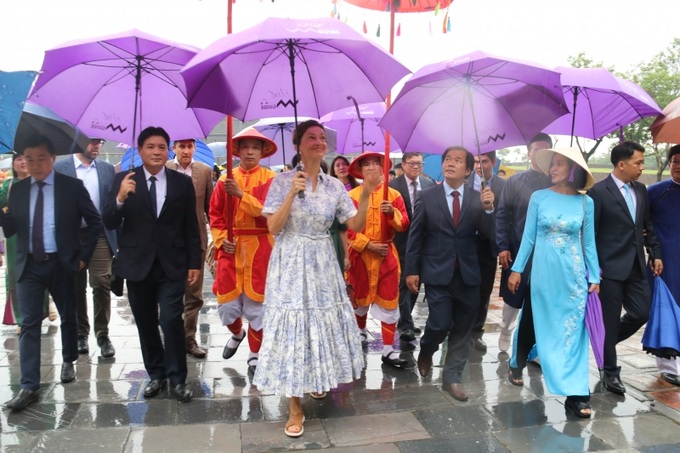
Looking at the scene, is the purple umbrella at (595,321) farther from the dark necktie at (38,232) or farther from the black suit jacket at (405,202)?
the dark necktie at (38,232)

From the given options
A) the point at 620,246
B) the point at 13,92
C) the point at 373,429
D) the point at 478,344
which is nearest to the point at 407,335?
the point at 478,344

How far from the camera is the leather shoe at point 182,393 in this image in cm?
413

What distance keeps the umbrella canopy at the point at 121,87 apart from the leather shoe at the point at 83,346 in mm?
2075

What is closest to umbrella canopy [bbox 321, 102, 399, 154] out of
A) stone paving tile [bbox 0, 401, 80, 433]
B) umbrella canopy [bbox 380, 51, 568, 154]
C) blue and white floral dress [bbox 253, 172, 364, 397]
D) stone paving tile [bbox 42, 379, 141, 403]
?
umbrella canopy [bbox 380, 51, 568, 154]

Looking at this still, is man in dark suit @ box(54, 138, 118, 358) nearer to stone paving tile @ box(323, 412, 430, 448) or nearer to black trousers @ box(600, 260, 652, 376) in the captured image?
stone paving tile @ box(323, 412, 430, 448)

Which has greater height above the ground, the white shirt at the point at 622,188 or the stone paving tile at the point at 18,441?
the white shirt at the point at 622,188

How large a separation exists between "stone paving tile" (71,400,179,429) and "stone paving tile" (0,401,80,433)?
0.07 meters

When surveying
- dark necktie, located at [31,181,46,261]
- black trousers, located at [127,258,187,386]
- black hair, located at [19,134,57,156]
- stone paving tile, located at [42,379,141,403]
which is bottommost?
stone paving tile, located at [42,379,141,403]

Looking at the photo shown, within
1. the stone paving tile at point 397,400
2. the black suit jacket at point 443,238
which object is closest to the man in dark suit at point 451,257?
the black suit jacket at point 443,238

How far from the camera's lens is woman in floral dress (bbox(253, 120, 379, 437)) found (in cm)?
364

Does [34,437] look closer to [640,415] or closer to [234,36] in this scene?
[234,36]

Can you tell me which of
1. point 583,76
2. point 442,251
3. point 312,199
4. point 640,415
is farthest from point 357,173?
point 640,415

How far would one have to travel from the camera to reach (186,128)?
4.77 metres

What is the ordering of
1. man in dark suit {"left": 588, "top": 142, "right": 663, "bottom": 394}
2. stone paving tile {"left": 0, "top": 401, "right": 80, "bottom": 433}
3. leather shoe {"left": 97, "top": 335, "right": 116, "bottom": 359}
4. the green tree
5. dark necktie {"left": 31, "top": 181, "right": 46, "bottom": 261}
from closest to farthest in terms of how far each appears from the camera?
stone paving tile {"left": 0, "top": 401, "right": 80, "bottom": 433} < dark necktie {"left": 31, "top": 181, "right": 46, "bottom": 261} < man in dark suit {"left": 588, "top": 142, "right": 663, "bottom": 394} < leather shoe {"left": 97, "top": 335, "right": 116, "bottom": 359} < the green tree
